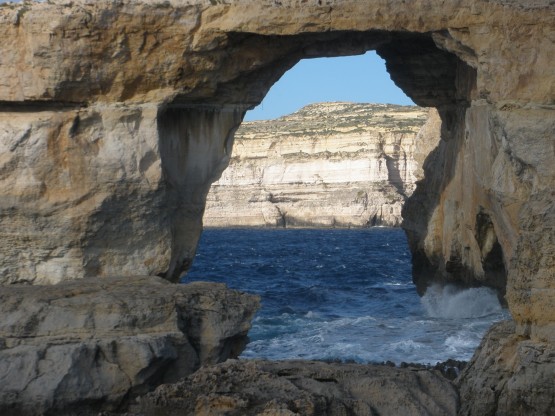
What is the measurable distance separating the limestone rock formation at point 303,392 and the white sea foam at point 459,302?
12450 millimetres

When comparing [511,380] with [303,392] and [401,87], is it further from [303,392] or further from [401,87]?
[401,87]

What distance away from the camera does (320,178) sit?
78.2 metres

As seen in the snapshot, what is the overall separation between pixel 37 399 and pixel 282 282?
916 inches

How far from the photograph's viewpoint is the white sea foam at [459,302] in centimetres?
2095

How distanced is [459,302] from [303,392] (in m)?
14.6

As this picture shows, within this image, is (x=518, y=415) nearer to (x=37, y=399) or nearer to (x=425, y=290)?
(x=37, y=399)

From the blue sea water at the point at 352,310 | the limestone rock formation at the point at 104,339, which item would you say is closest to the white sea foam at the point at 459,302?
the blue sea water at the point at 352,310

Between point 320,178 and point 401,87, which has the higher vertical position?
point 401,87

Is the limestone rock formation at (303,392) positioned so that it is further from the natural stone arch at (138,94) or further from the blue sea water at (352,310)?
the blue sea water at (352,310)

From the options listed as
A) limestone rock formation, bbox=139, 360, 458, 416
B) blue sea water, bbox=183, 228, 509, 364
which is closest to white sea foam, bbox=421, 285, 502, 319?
blue sea water, bbox=183, 228, 509, 364

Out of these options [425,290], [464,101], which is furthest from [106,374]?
[425,290]


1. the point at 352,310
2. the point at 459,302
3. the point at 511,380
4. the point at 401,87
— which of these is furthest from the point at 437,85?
the point at 511,380

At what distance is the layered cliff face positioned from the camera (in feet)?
256

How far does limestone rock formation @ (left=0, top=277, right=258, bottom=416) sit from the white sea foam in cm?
1014
